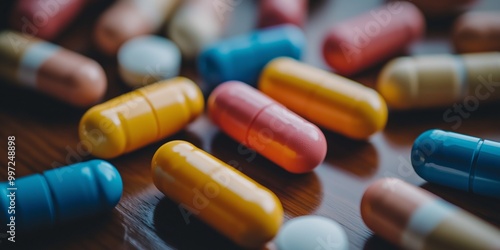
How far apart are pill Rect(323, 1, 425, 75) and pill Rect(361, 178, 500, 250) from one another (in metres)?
0.49

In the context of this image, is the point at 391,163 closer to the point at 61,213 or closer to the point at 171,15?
the point at 61,213

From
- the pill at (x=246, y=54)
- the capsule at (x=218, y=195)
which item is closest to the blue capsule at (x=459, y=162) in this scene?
the capsule at (x=218, y=195)

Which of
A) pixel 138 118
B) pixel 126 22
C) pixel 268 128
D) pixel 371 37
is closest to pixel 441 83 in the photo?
pixel 371 37

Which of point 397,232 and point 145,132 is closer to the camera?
point 397,232

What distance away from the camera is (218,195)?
3.45 ft

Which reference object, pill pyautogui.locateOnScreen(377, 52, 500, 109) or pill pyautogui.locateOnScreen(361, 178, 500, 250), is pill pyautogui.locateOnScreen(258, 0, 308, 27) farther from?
pill pyautogui.locateOnScreen(361, 178, 500, 250)

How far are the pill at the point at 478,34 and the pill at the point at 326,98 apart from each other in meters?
0.34

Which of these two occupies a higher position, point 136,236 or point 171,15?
point 171,15

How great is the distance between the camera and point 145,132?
1249 millimetres

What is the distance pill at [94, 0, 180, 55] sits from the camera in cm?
155

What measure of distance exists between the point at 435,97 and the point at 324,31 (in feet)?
1.34

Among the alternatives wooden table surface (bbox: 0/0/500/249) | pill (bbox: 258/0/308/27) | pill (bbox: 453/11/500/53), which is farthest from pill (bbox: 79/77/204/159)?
pill (bbox: 453/11/500/53)

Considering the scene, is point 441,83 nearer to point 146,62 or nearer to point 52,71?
point 146,62

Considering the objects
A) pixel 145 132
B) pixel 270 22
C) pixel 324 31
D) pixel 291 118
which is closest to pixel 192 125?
pixel 145 132
